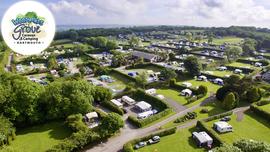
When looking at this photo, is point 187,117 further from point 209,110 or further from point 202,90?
point 202,90

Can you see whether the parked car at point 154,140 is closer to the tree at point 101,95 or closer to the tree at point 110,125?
the tree at point 110,125

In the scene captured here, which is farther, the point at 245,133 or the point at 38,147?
the point at 245,133

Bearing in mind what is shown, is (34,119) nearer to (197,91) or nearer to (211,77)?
(197,91)

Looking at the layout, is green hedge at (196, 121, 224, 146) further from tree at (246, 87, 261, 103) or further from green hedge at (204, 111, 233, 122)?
tree at (246, 87, 261, 103)

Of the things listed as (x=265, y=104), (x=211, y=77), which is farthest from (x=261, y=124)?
(x=211, y=77)

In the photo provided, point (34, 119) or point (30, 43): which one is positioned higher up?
point (30, 43)

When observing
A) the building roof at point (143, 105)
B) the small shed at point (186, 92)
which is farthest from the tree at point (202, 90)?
the building roof at point (143, 105)
